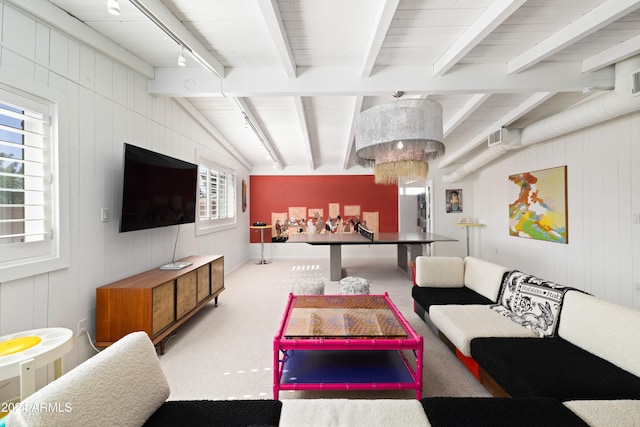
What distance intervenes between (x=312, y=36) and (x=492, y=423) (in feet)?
10.0

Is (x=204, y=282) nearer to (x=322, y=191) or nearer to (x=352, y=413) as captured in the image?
(x=352, y=413)

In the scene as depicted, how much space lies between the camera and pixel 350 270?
6562mm

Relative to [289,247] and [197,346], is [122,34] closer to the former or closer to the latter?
[197,346]

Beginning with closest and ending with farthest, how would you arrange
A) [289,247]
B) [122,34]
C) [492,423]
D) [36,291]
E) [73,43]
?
[492,423] < [36,291] < [73,43] < [122,34] < [289,247]

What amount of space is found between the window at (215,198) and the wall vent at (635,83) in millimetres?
5743

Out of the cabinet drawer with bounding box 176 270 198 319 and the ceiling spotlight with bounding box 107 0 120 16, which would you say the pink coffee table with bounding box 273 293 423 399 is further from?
the ceiling spotlight with bounding box 107 0 120 16

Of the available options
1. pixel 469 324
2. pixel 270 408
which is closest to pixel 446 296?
pixel 469 324

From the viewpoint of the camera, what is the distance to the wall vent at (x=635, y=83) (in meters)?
2.74

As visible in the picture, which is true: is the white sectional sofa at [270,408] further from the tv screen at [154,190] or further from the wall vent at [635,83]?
the wall vent at [635,83]

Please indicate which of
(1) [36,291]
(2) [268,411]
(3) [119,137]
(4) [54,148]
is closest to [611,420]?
(2) [268,411]

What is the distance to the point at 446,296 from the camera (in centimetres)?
314

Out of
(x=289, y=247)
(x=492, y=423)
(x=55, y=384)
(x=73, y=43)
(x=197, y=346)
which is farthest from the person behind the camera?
(x=289, y=247)

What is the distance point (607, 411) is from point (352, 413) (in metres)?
1.23

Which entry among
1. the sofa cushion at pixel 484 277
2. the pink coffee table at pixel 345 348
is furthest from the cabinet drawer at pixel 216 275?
the sofa cushion at pixel 484 277
